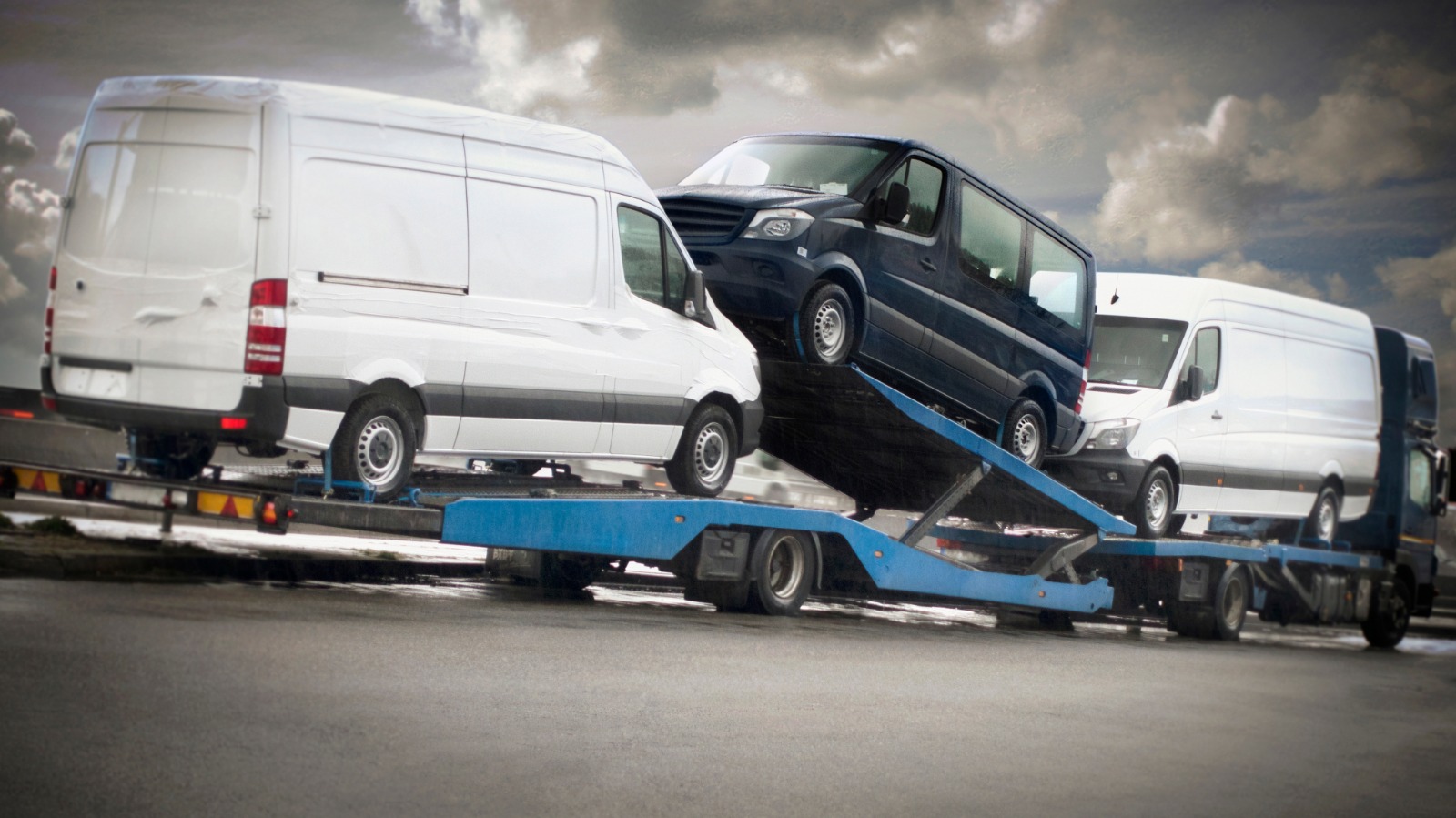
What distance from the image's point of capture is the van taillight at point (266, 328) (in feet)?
25.3

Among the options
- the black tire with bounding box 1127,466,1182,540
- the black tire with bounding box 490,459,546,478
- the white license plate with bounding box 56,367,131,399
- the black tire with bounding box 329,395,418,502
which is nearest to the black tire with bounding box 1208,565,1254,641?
the black tire with bounding box 1127,466,1182,540

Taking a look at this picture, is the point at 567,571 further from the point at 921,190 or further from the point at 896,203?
the point at 921,190

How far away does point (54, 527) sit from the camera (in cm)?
1047

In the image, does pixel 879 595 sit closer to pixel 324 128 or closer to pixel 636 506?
pixel 636 506

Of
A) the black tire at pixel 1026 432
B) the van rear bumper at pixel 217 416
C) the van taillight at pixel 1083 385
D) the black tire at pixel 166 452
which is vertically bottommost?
the black tire at pixel 166 452

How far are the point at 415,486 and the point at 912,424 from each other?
399cm

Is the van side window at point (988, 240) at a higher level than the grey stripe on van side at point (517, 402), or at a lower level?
higher

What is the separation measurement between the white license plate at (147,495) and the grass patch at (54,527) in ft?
8.63

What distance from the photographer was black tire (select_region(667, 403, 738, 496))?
10305 mm

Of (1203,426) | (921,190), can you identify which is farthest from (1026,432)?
(1203,426)

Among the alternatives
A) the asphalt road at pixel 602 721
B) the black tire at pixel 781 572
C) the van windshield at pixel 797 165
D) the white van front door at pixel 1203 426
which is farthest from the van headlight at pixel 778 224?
the white van front door at pixel 1203 426

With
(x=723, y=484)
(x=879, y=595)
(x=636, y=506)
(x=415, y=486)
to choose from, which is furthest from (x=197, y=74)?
(x=879, y=595)

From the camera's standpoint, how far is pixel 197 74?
315 inches

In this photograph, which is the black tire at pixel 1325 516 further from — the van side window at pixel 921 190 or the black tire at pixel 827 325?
the black tire at pixel 827 325
